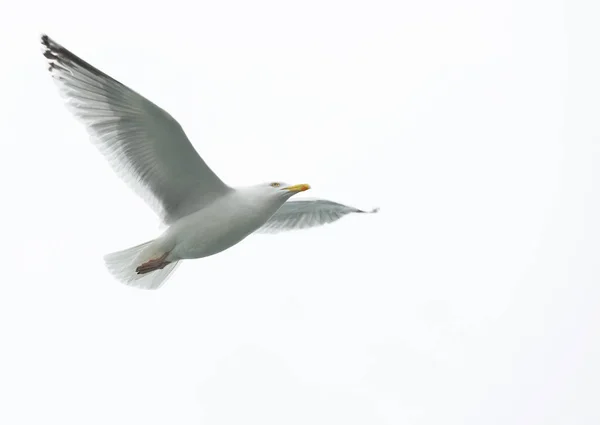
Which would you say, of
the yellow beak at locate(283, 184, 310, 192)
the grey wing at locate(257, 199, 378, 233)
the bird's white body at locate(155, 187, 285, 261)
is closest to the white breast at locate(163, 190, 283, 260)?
the bird's white body at locate(155, 187, 285, 261)

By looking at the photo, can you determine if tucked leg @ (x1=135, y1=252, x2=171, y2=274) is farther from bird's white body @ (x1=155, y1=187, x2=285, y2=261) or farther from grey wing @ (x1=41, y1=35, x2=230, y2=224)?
grey wing @ (x1=41, y1=35, x2=230, y2=224)

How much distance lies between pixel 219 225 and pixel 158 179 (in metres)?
0.83

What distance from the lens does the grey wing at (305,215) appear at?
11961mm

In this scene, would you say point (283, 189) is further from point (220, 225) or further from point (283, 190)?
point (220, 225)

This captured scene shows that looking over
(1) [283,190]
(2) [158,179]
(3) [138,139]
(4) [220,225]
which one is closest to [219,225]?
(4) [220,225]

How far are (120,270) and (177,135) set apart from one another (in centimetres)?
173

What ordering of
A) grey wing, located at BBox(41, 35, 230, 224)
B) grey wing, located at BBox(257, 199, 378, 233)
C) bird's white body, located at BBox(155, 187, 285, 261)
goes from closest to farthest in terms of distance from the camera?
1. grey wing, located at BBox(41, 35, 230, 224)
2. bird's white body, located at BBox(155, 187, 285, 261)
3. grey wing, located at BBox(257, 199, 378, 233)

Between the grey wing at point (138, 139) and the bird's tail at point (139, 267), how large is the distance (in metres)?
0.43

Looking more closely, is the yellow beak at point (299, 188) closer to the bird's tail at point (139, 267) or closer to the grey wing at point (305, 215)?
the bird's tail at point (139, 267)

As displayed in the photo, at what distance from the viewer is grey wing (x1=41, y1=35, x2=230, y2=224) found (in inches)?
366

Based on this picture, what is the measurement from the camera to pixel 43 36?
29.6 feet

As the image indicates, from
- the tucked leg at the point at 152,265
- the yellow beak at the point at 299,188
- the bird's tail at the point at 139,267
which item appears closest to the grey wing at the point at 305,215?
the bird's tail at the point at 139,267

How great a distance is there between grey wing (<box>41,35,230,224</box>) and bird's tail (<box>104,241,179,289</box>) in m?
0.43

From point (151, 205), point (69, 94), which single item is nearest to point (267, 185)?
point (151, 205)
